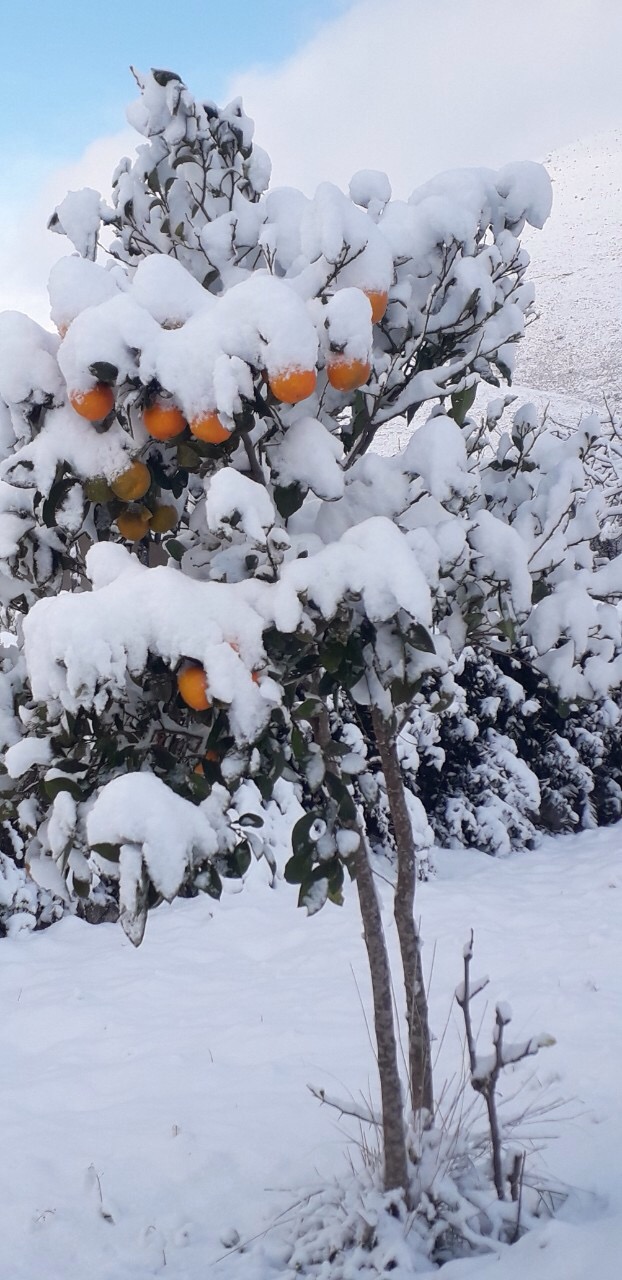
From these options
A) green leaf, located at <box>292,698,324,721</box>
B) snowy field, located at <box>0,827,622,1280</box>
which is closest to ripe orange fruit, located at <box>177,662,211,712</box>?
green leaf, located at <box>292,698,324,721</box>

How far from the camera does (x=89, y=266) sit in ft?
5.03

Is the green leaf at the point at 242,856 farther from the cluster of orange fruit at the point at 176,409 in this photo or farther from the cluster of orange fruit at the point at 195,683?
the cluster of orange fruit at the point at 176,409

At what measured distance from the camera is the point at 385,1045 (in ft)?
6.75

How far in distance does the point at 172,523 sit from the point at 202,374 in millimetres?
Answer: 361

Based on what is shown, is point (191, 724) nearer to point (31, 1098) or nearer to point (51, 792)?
point (51, 792)

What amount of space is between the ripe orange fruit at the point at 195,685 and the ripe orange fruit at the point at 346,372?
0.53m

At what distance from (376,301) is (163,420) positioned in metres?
0.47

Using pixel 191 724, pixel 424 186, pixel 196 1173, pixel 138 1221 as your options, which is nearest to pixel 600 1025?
pixel 196 1173

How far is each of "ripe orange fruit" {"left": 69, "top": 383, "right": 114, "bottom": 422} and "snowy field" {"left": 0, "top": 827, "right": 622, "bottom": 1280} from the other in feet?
5.80

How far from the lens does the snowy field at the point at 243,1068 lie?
2.18 metres

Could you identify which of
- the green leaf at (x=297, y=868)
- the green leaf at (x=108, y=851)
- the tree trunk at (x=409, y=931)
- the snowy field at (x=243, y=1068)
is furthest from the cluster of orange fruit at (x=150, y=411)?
the snowy field at (x=243, y=1068)

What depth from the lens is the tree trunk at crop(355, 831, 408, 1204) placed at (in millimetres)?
2014

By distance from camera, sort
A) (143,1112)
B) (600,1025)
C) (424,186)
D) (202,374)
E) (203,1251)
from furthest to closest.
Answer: (600,1025) < (143,1112) < (203,1251) < (424,186) < (202,374)

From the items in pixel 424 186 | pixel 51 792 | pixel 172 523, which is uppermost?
pixel 424 186
